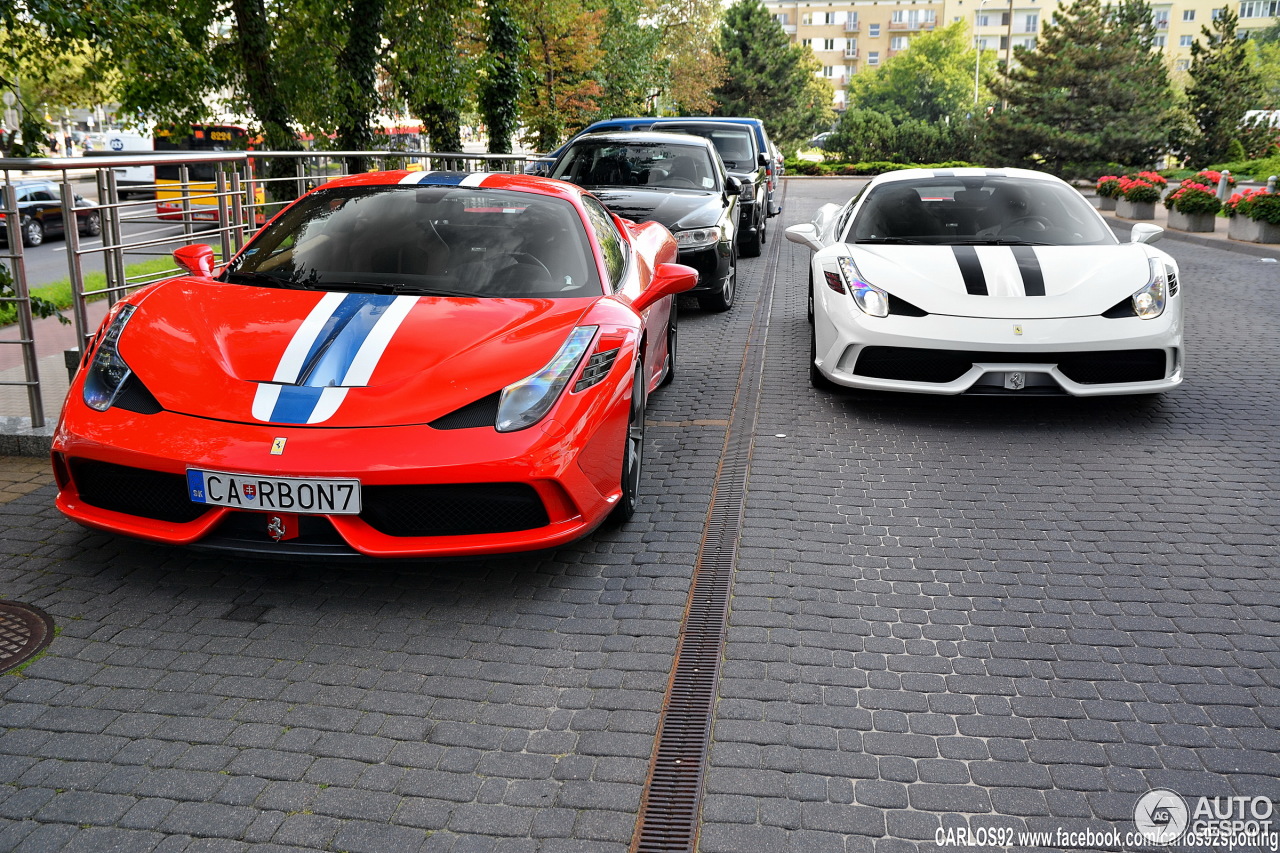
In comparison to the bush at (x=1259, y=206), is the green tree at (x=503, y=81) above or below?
above

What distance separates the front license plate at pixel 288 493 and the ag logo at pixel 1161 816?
2.52 meters

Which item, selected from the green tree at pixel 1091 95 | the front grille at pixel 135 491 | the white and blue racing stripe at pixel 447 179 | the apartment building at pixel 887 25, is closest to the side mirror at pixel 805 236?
the white and blue racing stripe at pixel 447 179

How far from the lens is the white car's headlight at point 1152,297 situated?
6.39m

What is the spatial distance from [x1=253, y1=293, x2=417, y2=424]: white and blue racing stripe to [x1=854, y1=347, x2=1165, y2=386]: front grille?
3091 mm

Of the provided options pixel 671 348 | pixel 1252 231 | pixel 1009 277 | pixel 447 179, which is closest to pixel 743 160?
pixel 1252 231

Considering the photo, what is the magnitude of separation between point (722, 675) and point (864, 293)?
3674 mm

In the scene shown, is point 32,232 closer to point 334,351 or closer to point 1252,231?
point 334,351

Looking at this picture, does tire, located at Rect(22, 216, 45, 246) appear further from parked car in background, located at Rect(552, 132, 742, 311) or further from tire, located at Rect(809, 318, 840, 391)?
tire, located at Rect(809, 318, 840, 391)

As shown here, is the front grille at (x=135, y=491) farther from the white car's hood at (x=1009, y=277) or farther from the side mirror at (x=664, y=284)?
the white car's hood at (x=1009, y=277)

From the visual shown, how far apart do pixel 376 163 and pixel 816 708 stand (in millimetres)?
13711

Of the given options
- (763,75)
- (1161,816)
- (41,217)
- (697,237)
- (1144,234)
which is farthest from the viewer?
(763,75)

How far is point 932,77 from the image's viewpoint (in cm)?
9856

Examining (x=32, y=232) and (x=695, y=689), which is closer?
(x=695, y=689)

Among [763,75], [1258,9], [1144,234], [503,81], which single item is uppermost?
[1258,9]
